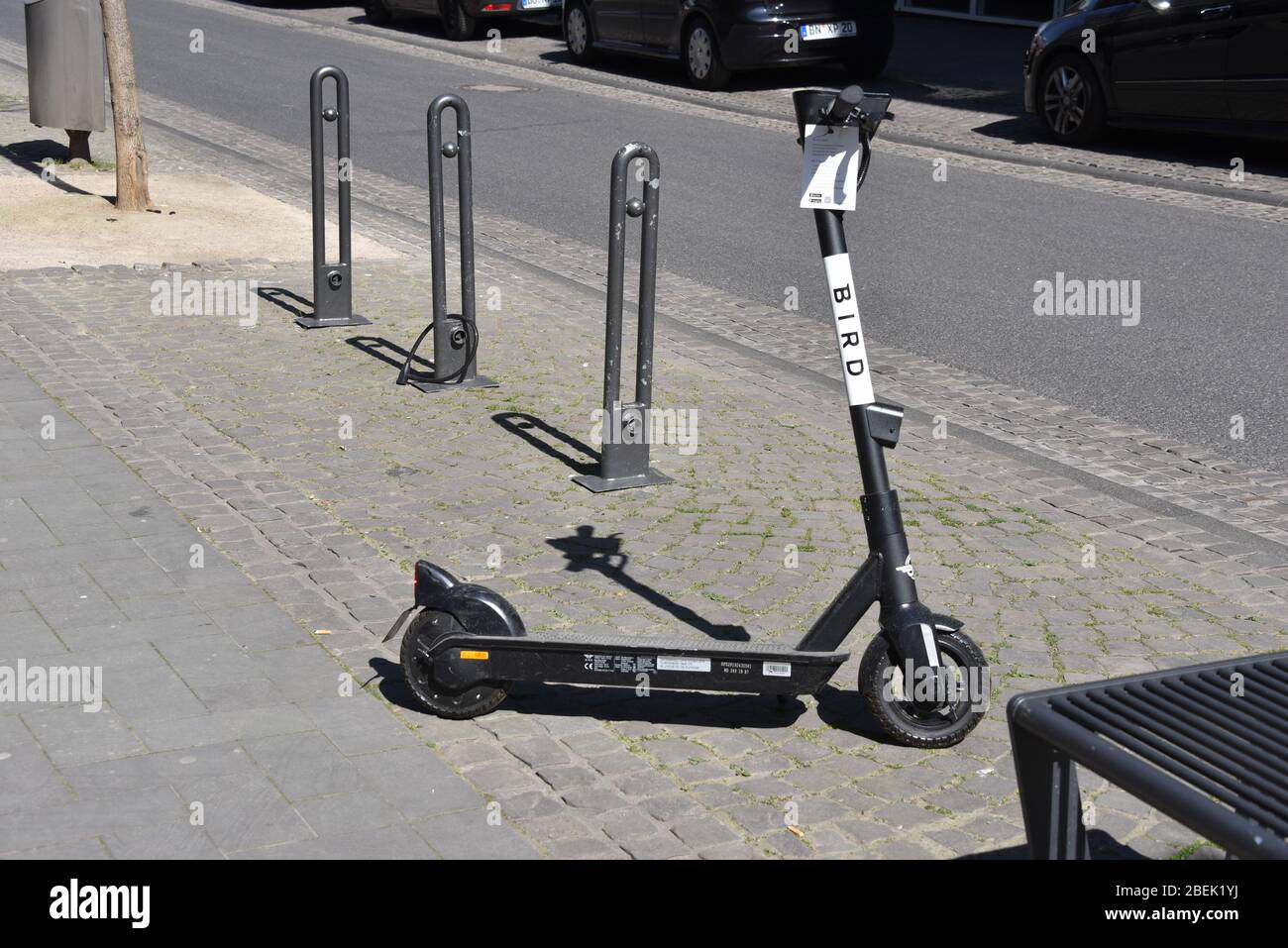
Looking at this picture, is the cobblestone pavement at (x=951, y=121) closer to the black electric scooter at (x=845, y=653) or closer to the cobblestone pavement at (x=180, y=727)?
the black electric scooter at (x=845, y=653)

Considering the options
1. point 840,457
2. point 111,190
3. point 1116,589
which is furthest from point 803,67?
point 1116,589

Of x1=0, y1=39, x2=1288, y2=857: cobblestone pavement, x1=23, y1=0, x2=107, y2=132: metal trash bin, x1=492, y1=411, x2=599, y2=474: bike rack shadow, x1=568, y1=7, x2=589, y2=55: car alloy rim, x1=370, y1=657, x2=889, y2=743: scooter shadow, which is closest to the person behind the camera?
x1=0, y1=39, x2=1288, y2=857: cobblestone pavement

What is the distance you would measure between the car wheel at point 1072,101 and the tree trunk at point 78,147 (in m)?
9.34

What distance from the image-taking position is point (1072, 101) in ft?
52.7

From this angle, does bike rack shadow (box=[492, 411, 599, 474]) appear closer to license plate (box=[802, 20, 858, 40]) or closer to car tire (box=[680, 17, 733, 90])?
license plate (box=[802, 20, 858, 40])

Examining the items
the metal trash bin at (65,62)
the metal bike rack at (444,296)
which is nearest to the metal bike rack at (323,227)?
the metal bike rack at (444,296)

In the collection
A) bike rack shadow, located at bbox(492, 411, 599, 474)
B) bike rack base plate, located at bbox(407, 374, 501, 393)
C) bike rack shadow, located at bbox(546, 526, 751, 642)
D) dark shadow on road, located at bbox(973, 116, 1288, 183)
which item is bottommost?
bike rack shadow, located at bbox(546, 526, 751, 642)

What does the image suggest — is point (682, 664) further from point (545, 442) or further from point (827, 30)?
point (827, 30)

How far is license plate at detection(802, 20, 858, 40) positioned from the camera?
763 inches

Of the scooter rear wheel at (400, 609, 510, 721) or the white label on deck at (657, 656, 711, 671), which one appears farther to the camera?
the scooter rear wheel at (400, 609, 510, 721)

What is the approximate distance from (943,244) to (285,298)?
4.79m

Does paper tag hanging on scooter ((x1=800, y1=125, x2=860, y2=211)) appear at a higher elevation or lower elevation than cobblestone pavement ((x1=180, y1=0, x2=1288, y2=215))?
higher

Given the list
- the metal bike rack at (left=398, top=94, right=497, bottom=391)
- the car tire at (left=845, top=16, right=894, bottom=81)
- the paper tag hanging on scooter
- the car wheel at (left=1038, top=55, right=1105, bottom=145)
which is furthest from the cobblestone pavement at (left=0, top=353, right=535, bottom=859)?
the car tire at (left=845, top=16, right=894, bottom=81)

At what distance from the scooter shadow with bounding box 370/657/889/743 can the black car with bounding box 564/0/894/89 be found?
50.6 feet
